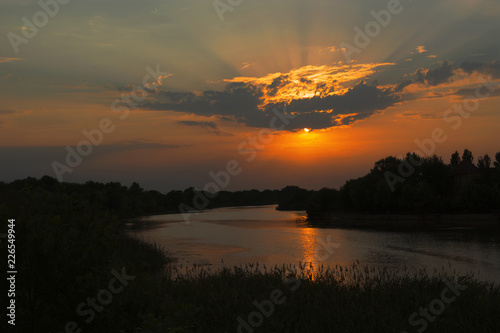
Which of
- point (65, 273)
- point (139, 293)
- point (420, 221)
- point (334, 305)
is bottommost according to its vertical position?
point (420, 221)

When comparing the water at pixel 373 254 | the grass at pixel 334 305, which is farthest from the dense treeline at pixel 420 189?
the grass at pixel 334 305

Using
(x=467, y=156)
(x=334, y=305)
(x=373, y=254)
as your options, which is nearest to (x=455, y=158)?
(x=467, y=156)

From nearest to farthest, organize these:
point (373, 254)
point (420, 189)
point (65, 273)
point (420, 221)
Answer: point (65, 273) → point (373, 254) → point (420, 221) → point (420, 189)

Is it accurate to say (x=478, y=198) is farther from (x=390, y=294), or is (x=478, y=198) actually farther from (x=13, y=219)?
(x=13, y=219)

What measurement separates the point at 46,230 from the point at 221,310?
7061 mm

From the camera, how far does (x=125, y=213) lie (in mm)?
126812

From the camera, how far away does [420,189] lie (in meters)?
93.6

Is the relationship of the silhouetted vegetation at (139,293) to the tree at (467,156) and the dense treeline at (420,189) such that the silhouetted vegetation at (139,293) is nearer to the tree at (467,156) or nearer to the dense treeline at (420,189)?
the dense treeline at (420,189)

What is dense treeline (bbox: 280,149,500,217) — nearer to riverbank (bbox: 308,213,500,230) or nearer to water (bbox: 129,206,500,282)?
riverbank (bbox: 308,213,500,230)

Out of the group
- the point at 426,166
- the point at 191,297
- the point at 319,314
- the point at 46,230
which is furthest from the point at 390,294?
the point at 426,166

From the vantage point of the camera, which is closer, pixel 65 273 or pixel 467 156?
pixel 65 273

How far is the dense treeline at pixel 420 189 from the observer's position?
84938mm

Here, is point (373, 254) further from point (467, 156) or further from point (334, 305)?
point (467, 156)

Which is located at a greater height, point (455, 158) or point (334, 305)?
point (455, 158)
